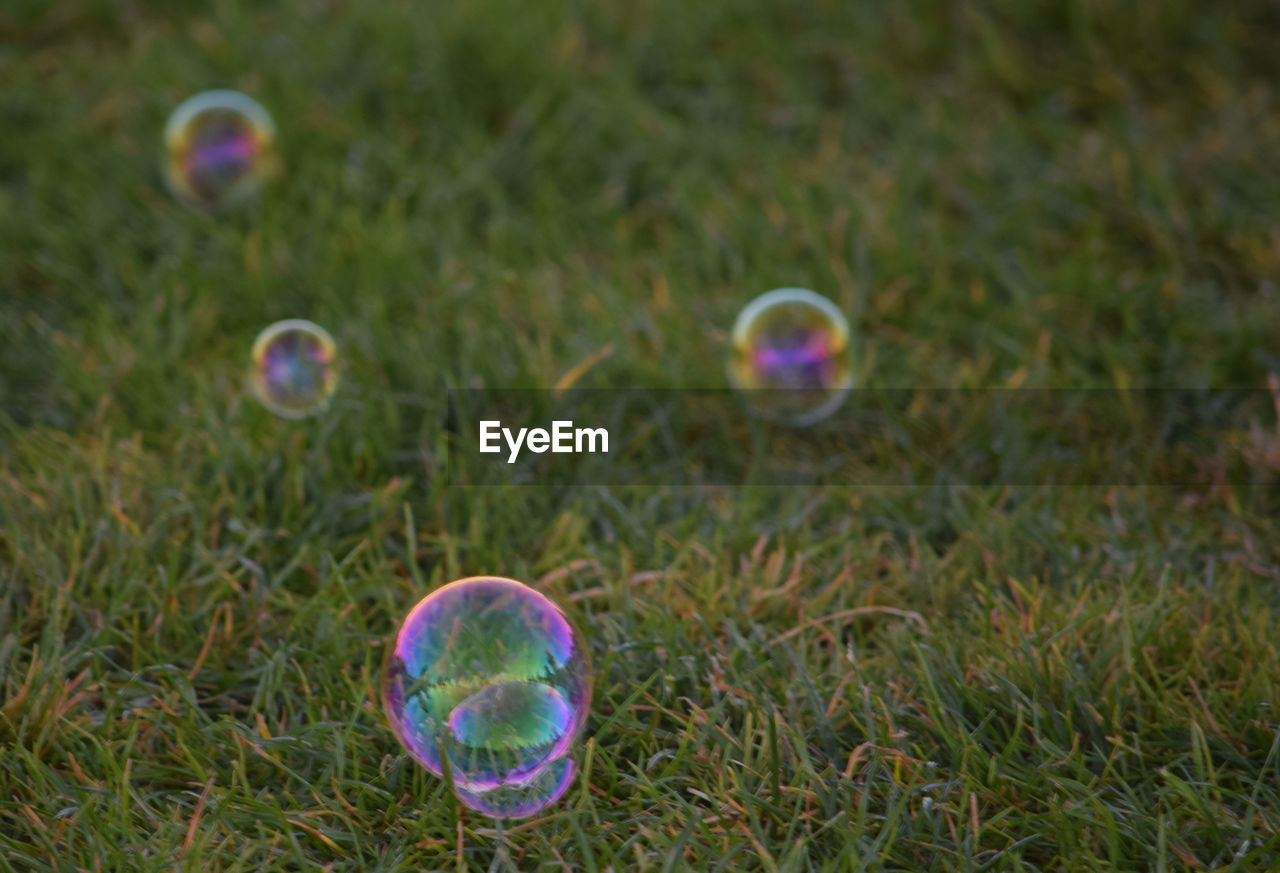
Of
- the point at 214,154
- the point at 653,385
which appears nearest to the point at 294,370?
the point at 653,385

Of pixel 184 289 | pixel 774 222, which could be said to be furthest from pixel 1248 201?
pixel 184 289

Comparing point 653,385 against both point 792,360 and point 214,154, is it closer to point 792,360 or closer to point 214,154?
point 792,360

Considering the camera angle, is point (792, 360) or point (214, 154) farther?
point (214, 154)

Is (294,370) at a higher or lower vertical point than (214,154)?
lower

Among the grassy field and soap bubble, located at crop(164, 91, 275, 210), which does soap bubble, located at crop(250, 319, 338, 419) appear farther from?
soap bubble, located at crop(164, 91, 275, 210)

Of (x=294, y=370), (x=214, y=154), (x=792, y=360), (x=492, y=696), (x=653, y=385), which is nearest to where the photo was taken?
(x=492, y=696)
